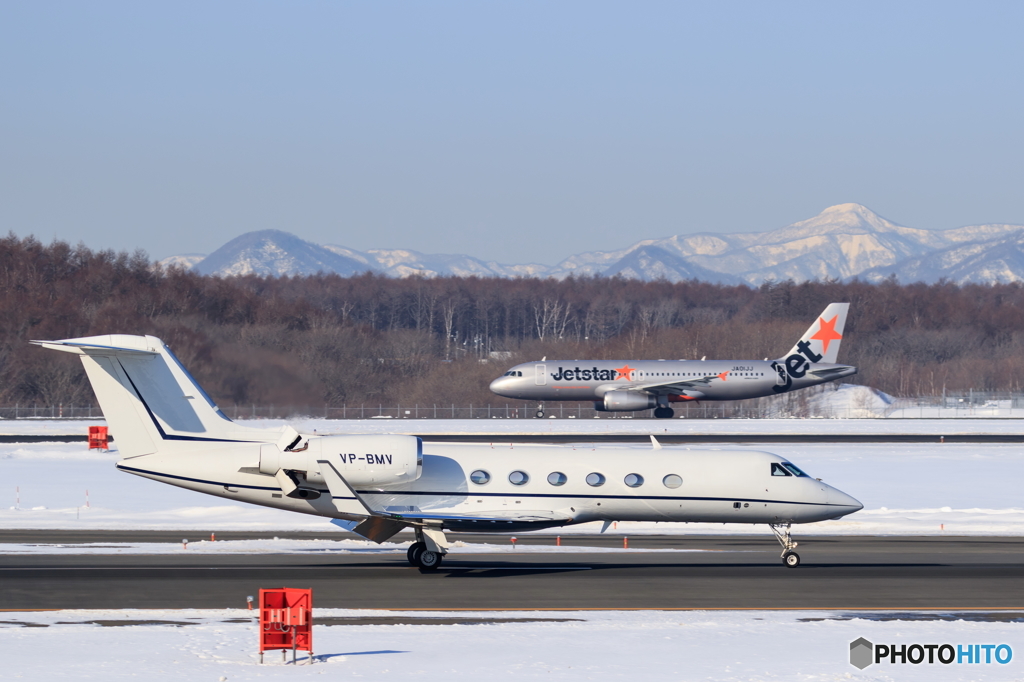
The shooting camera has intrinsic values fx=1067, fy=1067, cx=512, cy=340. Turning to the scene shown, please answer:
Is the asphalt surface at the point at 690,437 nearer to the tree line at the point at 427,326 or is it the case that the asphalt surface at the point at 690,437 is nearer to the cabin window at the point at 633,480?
the tree line at the point at 427,326

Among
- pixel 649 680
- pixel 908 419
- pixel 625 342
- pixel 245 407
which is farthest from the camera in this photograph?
pixel 625 342

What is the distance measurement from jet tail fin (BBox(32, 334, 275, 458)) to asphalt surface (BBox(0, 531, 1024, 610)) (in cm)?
240

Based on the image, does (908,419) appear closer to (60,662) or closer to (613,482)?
(613,482)

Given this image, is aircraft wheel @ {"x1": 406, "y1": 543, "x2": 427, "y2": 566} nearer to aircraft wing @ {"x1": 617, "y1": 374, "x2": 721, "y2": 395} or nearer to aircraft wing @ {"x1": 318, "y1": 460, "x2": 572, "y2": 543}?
aircraft wing @ {"x1": 318, "y1": 460, "x2": 572, "y2": 543}

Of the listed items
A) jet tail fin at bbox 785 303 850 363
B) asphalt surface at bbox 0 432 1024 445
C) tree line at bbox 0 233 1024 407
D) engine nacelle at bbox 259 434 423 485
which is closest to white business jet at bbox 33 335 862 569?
engine nacelle at bbox 259 434 423 485

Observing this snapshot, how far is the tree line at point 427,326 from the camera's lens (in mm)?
46781

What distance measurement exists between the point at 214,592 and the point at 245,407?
20.1m

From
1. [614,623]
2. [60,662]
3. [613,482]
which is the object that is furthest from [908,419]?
[60,662]

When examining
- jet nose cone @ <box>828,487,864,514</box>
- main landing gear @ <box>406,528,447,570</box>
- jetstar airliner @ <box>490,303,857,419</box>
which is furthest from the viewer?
jetstar airliner @ <box>490,303,857,419</box>

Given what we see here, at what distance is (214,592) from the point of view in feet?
57.3

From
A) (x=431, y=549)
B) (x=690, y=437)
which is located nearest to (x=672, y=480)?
(x=431, y=549)
